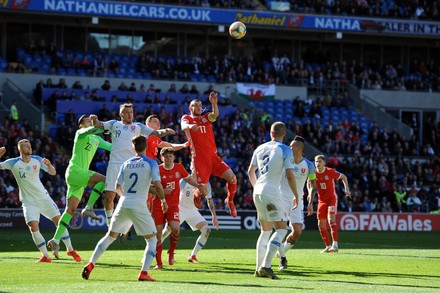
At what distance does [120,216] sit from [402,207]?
29185 millimetres

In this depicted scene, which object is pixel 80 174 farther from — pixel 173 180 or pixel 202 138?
pixel 202 138

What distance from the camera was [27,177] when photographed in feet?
62.6

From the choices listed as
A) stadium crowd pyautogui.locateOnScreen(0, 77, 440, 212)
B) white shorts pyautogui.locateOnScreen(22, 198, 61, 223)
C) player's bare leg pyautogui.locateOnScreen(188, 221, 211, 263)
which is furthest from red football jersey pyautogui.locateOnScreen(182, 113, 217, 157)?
stadium crowd pyautogui.locateOnScreen(0, 77, 440, 212)

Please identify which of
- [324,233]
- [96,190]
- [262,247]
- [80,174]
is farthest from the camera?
[324,233]

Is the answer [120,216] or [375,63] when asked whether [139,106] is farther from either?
[120,216]

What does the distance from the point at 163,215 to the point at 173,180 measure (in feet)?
2.35

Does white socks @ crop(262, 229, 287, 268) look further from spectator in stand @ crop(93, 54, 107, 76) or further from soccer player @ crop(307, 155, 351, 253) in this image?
spectator in stand @ crop(93, 54, 107, 76)

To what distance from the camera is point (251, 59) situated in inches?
2148

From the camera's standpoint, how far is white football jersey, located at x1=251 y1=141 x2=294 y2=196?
52.0 feet

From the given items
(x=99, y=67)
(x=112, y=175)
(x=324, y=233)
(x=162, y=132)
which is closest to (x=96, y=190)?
(x=112, y=175)

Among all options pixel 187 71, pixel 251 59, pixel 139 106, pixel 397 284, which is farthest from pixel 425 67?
pixel 397 284

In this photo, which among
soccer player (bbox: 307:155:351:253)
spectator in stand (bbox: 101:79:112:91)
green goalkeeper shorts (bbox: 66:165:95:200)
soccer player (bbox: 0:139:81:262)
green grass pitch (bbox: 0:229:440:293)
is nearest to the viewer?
green grass pitch (bbox: 0:229:440:293)

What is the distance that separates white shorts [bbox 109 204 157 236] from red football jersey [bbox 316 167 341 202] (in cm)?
1019

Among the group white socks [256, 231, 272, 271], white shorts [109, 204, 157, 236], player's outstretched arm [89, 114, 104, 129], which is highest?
player's outstretched arm [89, 114, 104, 129]
